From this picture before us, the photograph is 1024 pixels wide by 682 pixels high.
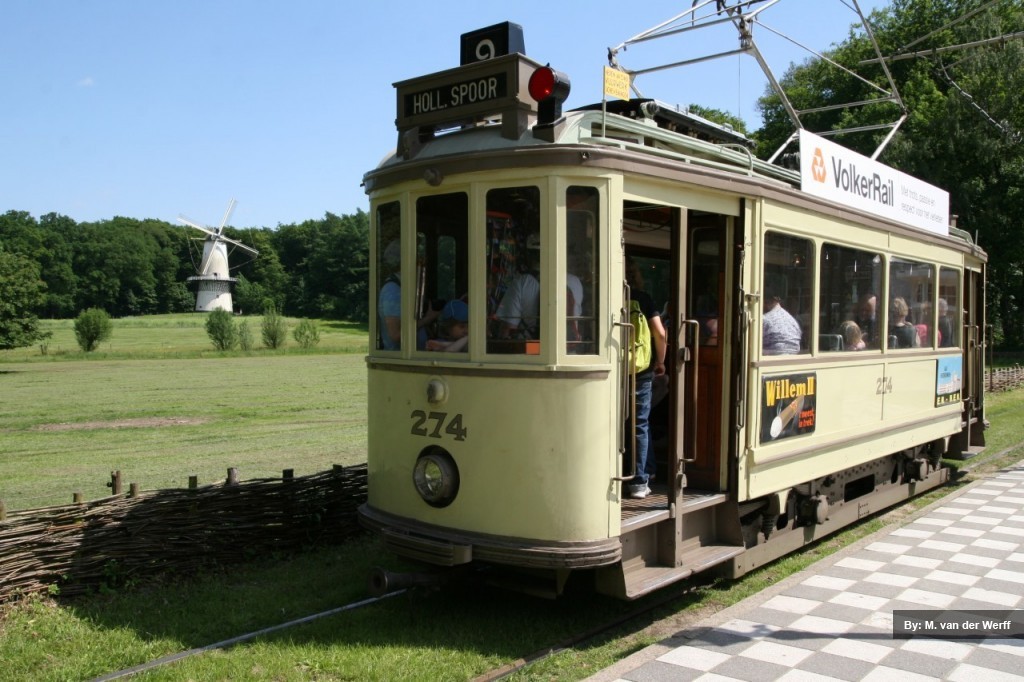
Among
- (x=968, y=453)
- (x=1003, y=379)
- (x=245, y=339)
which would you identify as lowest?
(x=968, y=453)

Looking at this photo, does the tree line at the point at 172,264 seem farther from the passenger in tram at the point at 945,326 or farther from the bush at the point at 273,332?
the passenger in tram at the point at 945,326

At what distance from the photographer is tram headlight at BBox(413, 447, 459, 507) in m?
5.27

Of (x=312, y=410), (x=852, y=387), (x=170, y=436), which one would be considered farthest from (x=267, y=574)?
(x=312, y=410)

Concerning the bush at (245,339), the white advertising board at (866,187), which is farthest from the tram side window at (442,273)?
the bush at (245,339)

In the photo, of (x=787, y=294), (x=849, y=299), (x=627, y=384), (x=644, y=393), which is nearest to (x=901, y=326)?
(x=849, y=299)

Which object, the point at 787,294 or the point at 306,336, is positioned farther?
the point at 306,336

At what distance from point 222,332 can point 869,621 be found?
48.6m

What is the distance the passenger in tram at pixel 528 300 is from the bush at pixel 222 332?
47.9m

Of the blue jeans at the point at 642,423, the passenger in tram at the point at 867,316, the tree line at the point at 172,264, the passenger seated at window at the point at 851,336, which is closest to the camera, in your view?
the blue jeans at the point at 642,423

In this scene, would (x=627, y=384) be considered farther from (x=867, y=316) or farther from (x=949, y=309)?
(x=949, y=309)

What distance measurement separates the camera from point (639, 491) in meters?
5.91

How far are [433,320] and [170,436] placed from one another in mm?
12006

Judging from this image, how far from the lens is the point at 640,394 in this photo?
5.79 metres

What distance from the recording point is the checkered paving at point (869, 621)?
184 inches
